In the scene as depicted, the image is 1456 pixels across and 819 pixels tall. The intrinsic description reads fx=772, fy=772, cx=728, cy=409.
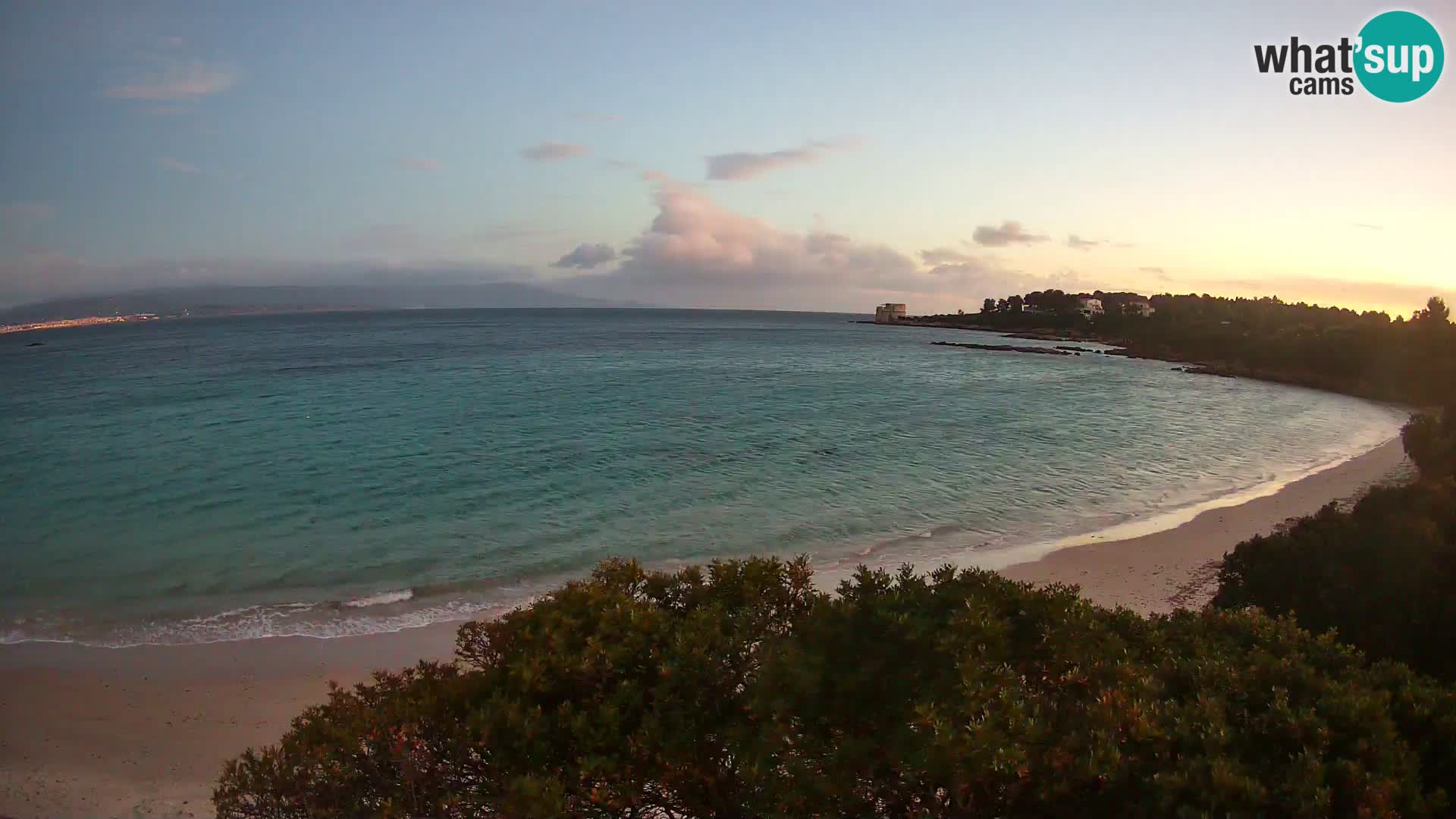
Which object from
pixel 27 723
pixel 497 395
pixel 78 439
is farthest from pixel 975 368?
pixel 27 723

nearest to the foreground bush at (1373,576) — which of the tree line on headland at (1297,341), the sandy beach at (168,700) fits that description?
the sandy beach at (168,700)

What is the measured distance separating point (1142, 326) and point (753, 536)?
109m

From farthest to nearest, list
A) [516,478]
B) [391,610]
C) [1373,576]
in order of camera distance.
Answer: [516,478] < [391,610] < [1373,576]

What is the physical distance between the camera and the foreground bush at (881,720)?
13.9 ft

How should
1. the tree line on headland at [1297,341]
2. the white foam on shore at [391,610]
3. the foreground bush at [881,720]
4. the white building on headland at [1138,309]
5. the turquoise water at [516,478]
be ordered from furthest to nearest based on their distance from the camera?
the white building on headland at [1138,309], the tree line on headland at [1297,341], the turquoise water at [516,478], the white foam on shore at [391,610], the foreground bush at [881,720]

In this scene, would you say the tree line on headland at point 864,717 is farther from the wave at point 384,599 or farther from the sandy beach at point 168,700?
the wave at point 384,599

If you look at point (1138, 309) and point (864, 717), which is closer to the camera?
point (864, 717)

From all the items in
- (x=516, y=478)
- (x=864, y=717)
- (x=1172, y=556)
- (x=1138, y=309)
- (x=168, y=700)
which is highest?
(x=1138, y=309)

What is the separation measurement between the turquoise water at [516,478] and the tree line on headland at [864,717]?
8.82m

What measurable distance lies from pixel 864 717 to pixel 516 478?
19998 millimetres

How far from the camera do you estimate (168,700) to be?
34.4ft

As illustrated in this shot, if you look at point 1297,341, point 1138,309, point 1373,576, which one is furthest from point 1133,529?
point 1138,309

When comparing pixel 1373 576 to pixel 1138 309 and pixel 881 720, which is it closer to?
pixel 881 720

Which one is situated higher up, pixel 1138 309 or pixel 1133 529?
pixel 1138 309
